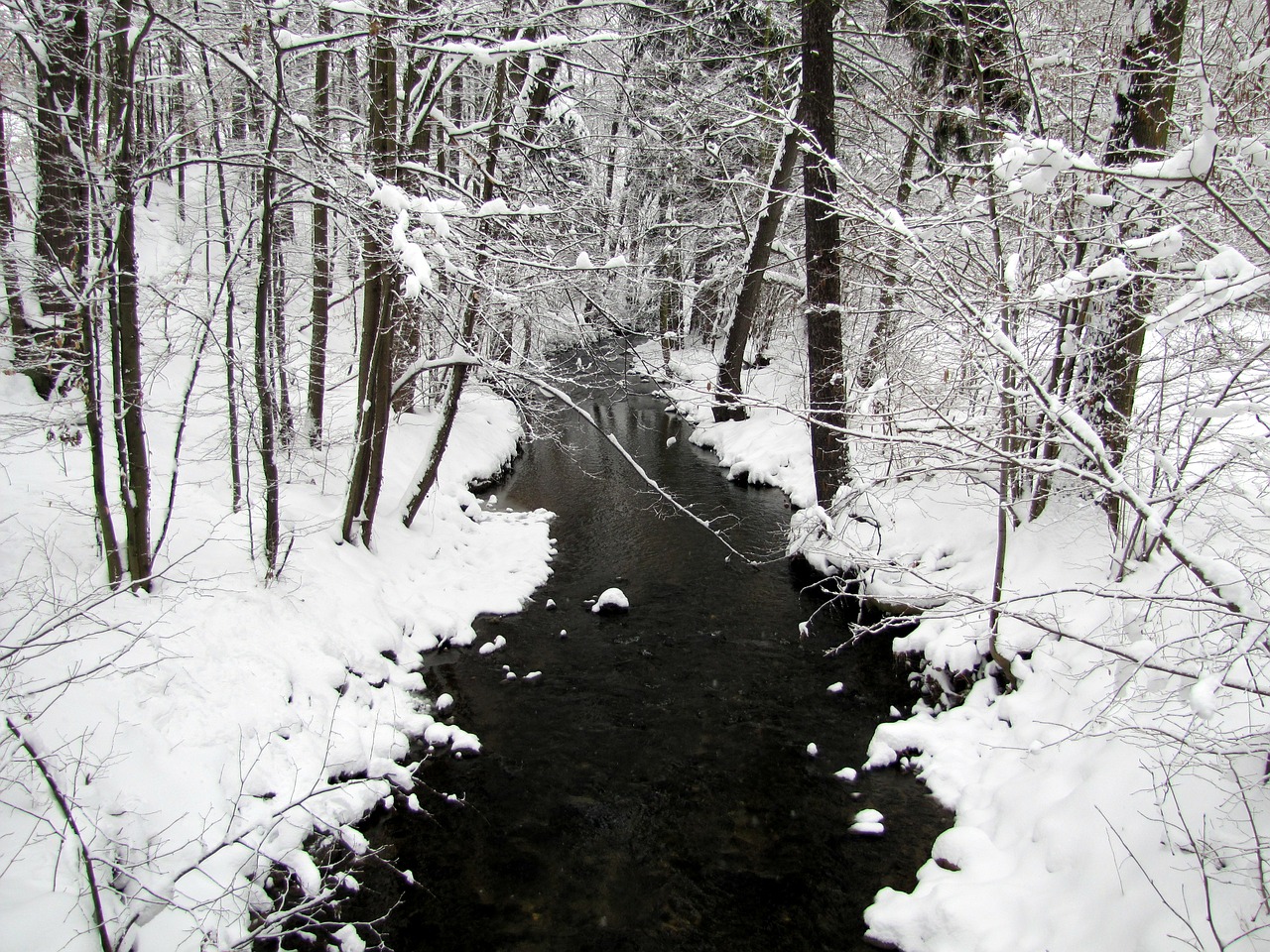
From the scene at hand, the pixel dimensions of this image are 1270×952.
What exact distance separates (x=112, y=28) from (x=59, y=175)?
119 centimetres

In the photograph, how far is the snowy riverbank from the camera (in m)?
3.76

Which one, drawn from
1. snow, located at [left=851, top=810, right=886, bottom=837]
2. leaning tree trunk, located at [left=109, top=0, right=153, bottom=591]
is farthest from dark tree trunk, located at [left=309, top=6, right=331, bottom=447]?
snow, located at [left=851, top=810, right=886, bottom=837]

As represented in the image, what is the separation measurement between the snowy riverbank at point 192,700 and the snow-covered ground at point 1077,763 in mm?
3753

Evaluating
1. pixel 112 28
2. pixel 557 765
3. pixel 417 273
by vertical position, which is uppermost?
pixel 112 28

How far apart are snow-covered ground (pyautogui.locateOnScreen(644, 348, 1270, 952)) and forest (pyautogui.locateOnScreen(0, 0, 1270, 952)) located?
3cm

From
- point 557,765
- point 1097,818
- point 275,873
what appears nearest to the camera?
point 1097,818

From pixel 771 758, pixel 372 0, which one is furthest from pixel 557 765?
pixel 372 0

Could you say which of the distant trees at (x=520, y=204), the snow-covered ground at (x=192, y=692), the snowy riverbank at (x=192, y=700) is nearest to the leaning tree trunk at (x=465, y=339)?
the distant trees at (x=520, y=204)

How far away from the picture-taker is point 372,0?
4.94m

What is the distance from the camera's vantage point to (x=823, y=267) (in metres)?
8.34

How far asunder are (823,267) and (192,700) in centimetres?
777

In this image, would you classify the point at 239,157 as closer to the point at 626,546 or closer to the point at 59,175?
the point at 59,175

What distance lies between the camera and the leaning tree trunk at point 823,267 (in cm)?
781

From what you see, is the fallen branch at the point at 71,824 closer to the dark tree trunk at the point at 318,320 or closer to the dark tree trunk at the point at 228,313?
the dark tree trunk at the point at 228,313
